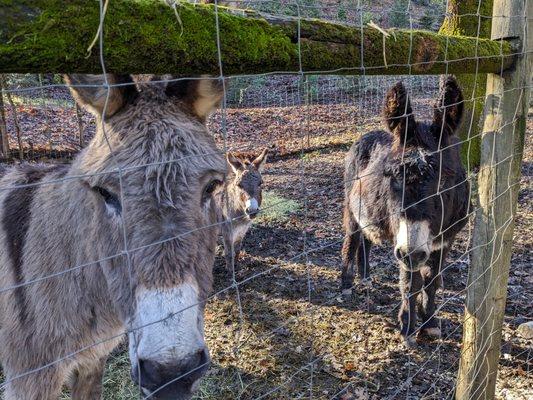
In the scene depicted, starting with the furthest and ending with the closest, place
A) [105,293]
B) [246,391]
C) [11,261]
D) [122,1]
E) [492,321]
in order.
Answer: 1. [246,391]
2. [492,321]
3. [11,261]
4. [105,293]
5. [122,1]

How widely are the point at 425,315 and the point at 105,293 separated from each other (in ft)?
11.2

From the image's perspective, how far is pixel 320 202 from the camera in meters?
8.34

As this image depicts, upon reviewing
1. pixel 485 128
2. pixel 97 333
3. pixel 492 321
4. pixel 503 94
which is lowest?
pixel 492 321

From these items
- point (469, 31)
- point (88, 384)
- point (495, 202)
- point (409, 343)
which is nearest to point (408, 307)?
point (409, 343)

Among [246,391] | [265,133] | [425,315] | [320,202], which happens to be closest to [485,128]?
[425,315]

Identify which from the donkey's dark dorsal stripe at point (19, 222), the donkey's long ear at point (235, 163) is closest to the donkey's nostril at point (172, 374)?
the donkey's dark dorsal stripe at point (19, 222)

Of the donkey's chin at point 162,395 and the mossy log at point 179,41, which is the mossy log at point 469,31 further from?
the donkey's chin at point 162,395

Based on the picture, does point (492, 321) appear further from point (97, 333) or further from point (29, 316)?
point (29, 316)

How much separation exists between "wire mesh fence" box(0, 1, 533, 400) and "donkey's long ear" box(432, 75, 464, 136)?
1.6 inches

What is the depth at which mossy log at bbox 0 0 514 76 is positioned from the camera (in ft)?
3.57

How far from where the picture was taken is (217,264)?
21.1ft

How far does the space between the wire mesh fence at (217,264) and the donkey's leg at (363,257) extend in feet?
0.10

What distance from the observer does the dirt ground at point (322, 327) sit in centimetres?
378

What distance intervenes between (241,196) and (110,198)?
4760 millimetres
